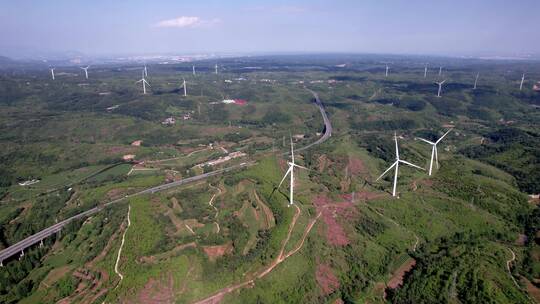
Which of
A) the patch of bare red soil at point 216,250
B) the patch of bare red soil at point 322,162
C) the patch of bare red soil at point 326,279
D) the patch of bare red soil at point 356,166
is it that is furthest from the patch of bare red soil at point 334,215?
the patch of bare red soil at point 356,166

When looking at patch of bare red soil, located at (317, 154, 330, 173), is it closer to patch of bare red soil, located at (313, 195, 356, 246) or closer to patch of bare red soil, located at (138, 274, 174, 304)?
patch of bare red soil, located at (313, 195, 356, 246)

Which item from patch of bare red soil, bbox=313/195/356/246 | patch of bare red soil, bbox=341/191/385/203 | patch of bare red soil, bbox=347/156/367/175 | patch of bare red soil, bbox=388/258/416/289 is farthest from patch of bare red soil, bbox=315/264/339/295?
patch of bare red soil, bbox=347/156/367/175

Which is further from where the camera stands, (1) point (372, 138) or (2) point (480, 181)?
(1) point (372, 138)

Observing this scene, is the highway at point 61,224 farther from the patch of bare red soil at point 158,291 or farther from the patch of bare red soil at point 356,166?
the patch of bare red soil at point 356,166

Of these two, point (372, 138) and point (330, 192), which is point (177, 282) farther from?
point (372, 138)

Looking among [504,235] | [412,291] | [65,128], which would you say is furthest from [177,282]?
[65,128]

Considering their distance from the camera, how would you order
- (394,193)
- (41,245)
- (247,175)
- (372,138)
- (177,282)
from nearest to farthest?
(177,282), (41,245), (394,193), (247,175), (372,138)
